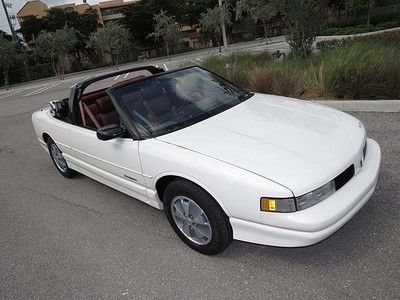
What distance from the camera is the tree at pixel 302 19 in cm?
1033

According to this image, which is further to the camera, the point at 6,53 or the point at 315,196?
the point at 6,53

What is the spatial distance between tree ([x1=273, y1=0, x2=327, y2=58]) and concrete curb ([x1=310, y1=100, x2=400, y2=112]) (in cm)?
459

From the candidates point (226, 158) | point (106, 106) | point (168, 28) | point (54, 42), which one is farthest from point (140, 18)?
point (226, 158)

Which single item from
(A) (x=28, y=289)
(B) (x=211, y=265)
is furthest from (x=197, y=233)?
(A) (x=28, y=289)

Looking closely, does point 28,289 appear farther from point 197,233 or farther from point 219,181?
point 219,181

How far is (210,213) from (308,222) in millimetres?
749

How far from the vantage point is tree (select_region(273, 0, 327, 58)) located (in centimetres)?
1033

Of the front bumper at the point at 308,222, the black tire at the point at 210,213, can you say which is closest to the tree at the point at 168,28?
the black tire at the point at 210,213

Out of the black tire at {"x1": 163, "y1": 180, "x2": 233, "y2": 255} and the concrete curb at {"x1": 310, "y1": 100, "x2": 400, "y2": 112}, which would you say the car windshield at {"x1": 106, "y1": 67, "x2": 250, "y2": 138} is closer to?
the black tire at {"x1": 163, "y1": 180, "x2": 233, "y2": 255}

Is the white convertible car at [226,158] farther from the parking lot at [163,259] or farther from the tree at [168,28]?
the tree at [168,28]

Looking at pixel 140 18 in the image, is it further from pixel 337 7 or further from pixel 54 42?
pixel 337 7

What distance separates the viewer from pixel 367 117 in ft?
19.1

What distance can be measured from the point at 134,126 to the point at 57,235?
1.49m

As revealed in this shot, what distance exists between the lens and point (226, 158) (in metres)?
2.74
